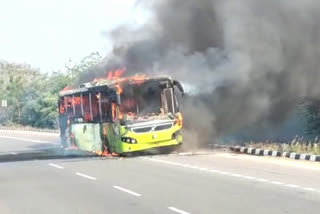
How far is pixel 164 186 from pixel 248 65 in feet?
40.6

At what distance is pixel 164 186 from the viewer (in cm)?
1218

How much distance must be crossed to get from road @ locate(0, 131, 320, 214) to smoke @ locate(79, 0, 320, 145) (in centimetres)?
436

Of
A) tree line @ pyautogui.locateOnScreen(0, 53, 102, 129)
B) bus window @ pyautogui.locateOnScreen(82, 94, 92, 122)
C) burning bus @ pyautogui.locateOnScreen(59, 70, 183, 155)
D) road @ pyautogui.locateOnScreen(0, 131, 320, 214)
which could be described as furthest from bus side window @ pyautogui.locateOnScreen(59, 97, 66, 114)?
tree line @ pyautogui.locateOnScreen(0, 53, 102, 129)

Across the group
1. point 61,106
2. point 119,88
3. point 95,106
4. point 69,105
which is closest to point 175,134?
point 119,88

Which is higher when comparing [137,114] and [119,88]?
[119,88]

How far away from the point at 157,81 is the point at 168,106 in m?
0.84

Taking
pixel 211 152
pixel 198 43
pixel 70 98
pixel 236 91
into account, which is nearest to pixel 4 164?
pixel 70 98

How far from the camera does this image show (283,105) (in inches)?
997

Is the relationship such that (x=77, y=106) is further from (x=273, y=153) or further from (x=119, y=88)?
(x=273, y=153)

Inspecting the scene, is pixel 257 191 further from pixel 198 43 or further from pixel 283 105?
pixel 198 43

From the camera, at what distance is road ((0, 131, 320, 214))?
9.53 metres

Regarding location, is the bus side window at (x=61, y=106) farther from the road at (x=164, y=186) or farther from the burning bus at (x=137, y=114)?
the road at (x=164, y=186)

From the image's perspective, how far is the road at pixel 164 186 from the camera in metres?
9.53

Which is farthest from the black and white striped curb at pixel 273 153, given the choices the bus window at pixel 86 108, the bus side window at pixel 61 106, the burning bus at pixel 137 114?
the bus side window at pixel 61 106
